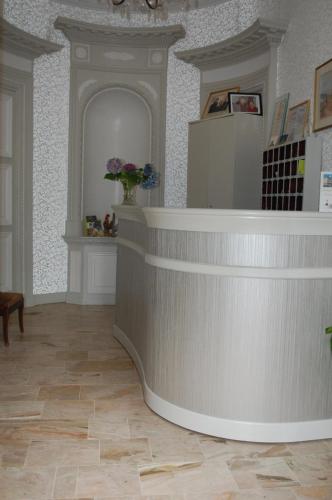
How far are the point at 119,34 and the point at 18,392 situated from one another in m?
4.65

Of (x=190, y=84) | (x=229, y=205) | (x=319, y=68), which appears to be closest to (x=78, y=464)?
(x=229, y=205)

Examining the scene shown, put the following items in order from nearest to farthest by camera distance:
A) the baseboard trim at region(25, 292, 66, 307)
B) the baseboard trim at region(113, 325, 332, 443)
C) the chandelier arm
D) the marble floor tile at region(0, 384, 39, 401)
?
the baseboard trim at region(113, 325, 332, 443) < the marble floor tile at region(0, 384, 39, 401) < the chandelier arm < the baseboard trim at region(25, 292, 66, 307)

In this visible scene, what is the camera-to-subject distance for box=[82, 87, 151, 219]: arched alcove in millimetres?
7145

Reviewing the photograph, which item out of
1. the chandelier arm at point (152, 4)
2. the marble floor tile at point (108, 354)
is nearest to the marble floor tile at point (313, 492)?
the marble floor tile at point (108, 354)

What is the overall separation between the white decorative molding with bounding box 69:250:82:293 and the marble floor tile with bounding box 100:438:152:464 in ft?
13.4

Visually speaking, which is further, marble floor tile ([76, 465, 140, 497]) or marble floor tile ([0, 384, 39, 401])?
marble floor tile ([0, 384, 39, 401])

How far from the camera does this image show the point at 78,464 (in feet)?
8.82

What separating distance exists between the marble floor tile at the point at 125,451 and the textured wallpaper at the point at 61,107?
4116mm

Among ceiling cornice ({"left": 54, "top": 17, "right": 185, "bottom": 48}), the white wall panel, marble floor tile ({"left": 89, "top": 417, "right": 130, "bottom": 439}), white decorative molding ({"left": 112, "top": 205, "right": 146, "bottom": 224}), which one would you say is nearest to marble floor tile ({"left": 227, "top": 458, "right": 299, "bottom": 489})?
marble floor tile ({"left": 89, "top": 417, "right": 130, "bottom": 439})

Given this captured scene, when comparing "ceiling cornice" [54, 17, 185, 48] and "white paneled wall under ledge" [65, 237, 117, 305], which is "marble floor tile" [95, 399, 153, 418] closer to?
"white paneled wall under ledge" [65, 237, 117, 305]

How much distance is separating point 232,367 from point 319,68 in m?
2.97

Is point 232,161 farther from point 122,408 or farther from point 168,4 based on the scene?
point 122,408

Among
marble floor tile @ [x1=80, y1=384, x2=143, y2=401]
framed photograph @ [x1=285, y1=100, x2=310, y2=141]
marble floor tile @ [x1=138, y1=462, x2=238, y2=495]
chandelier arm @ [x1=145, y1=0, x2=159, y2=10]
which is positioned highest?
chandelier arm @ [x1=145, y1=0, x2=159, y2=10]

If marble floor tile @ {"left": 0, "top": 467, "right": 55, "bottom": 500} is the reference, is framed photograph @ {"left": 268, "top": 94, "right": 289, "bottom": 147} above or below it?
above
